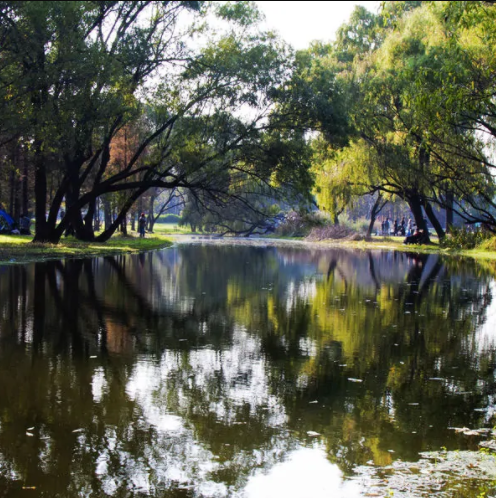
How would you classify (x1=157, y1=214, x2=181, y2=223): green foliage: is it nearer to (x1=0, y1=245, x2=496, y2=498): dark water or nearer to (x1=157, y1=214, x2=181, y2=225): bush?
(x1=157, y1=214, x2=181, y2=225): bush

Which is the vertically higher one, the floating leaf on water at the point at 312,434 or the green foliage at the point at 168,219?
the green foliage at the point at 168,219

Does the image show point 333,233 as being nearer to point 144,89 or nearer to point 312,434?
point 144,89

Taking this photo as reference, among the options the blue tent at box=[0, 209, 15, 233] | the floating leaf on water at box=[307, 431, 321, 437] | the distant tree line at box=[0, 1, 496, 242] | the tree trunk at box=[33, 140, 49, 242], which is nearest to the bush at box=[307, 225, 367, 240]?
the distant tree line at box=[0, 1, 496, 242]

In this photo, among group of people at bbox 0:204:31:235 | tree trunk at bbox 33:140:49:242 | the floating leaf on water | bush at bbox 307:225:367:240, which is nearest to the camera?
the floating leaf on water

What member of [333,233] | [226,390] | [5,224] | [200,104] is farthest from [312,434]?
[333,233]

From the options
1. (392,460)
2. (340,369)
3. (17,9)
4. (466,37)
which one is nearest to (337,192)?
(466,37)

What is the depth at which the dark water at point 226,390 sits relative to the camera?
16.7ft

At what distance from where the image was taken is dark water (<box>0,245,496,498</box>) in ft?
16.7

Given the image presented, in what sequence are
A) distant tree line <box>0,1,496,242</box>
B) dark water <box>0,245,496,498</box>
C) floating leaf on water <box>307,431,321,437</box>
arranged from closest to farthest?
dark water <box>0,245,496,498</box> < floating leaf on water <box>307,431,321,437</box> < distant tree line <box>0,1,496,242</box>

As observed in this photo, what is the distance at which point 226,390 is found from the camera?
24.2 ft

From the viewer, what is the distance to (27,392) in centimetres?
709

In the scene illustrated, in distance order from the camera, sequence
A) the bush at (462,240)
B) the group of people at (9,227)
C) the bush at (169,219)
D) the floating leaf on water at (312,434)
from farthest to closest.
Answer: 1. the bush at (169,219)
2. the group of people at (9,227)
3. the bush at (462,240)
4. the floating leaf on water at (312,434)

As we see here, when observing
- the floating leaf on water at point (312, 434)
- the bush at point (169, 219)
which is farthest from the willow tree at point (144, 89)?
the bush at point (169, 219)

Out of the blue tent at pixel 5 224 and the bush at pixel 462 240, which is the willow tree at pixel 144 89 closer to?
the blue tent at pixel 5 224
